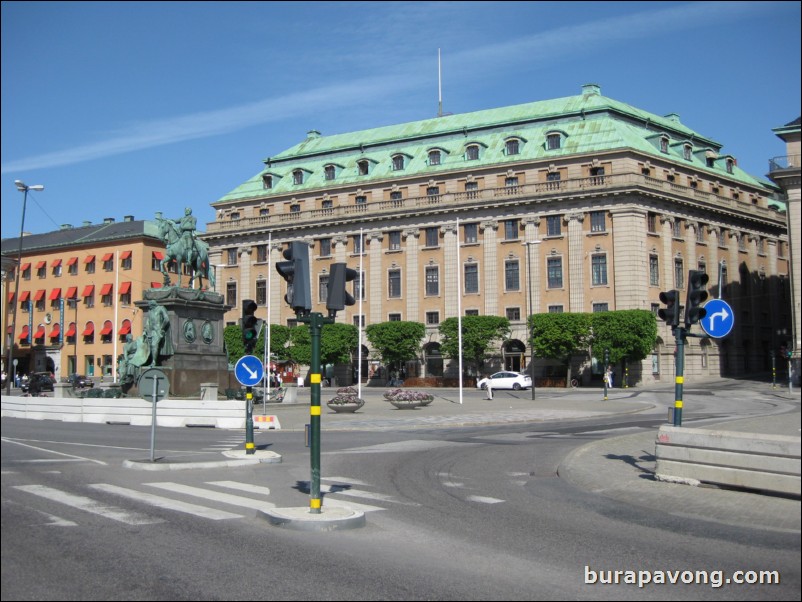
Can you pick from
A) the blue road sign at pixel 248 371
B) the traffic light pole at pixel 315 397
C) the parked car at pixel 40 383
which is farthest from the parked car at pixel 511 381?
the traffic light pole at pixel 315 397

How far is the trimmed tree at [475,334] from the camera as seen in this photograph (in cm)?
6944

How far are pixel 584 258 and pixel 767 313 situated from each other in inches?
885

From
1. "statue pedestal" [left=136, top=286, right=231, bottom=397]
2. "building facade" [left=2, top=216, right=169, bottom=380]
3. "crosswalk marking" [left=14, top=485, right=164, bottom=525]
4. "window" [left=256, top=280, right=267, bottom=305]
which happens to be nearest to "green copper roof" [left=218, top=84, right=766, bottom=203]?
"window" [left=256, top=280, right=267, bottom=305]

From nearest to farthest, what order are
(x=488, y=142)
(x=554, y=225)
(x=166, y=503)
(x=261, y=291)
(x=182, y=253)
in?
(x=166, y=503) → (x=182, y=253) → (x=554, y=225) → (x=488, y=142) → (x=261, y=291)

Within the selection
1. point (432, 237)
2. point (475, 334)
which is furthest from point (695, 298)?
point (432, 237)

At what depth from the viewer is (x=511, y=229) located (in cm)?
7319

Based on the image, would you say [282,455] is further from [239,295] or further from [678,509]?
[239,295]

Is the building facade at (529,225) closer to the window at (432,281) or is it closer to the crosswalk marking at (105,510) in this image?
the window at (432,281)

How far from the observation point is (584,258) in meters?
69.3

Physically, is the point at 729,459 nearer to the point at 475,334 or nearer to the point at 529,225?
the point at 475,334

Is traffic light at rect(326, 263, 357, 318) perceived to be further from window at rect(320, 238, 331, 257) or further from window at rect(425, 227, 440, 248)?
window at rect(320, 238, 331, 257)

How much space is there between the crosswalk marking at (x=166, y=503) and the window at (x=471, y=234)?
64163 mm

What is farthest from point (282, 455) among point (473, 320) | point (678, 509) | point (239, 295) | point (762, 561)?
point (239, 295)

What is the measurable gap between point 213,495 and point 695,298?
8397 mm
